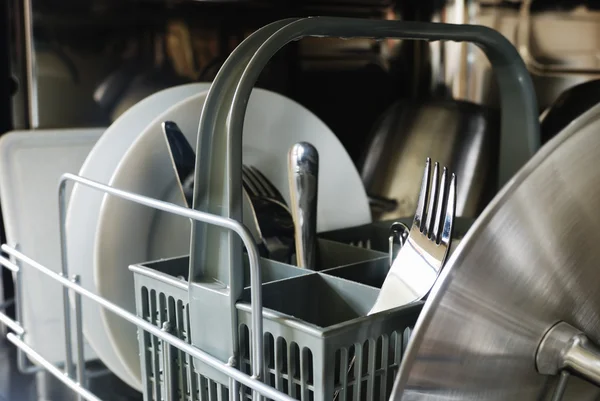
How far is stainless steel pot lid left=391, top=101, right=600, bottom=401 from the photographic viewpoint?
0.28 metres

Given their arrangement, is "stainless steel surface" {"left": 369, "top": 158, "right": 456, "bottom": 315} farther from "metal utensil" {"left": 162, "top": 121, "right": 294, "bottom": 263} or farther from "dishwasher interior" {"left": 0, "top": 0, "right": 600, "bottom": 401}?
"metal utensil" {"left": 162, "top": 121, "right": 294, "bottom": 263}

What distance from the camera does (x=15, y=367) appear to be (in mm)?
732

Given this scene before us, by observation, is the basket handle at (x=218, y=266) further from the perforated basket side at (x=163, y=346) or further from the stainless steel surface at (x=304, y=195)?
the stainless steel surface at (x=304, y=195)

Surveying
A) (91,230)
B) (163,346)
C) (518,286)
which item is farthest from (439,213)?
(91,230)

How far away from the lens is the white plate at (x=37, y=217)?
0.69 metres

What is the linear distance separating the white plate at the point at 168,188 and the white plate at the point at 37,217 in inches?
5.8

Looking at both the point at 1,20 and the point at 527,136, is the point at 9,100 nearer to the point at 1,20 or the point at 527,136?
the point at 1,20

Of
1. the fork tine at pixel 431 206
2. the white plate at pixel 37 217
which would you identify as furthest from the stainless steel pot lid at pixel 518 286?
the white plate at pixel 37 217

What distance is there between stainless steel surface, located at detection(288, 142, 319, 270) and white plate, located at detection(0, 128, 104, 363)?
12.4 inches

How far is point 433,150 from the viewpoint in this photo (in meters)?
0.90

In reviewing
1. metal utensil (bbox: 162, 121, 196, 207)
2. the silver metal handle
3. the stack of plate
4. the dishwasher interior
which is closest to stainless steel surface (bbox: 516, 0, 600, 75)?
the dishwasher interior

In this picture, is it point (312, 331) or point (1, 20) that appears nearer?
point (312, 331)

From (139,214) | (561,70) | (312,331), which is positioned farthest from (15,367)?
(561,70)

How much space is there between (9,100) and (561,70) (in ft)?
2.53
